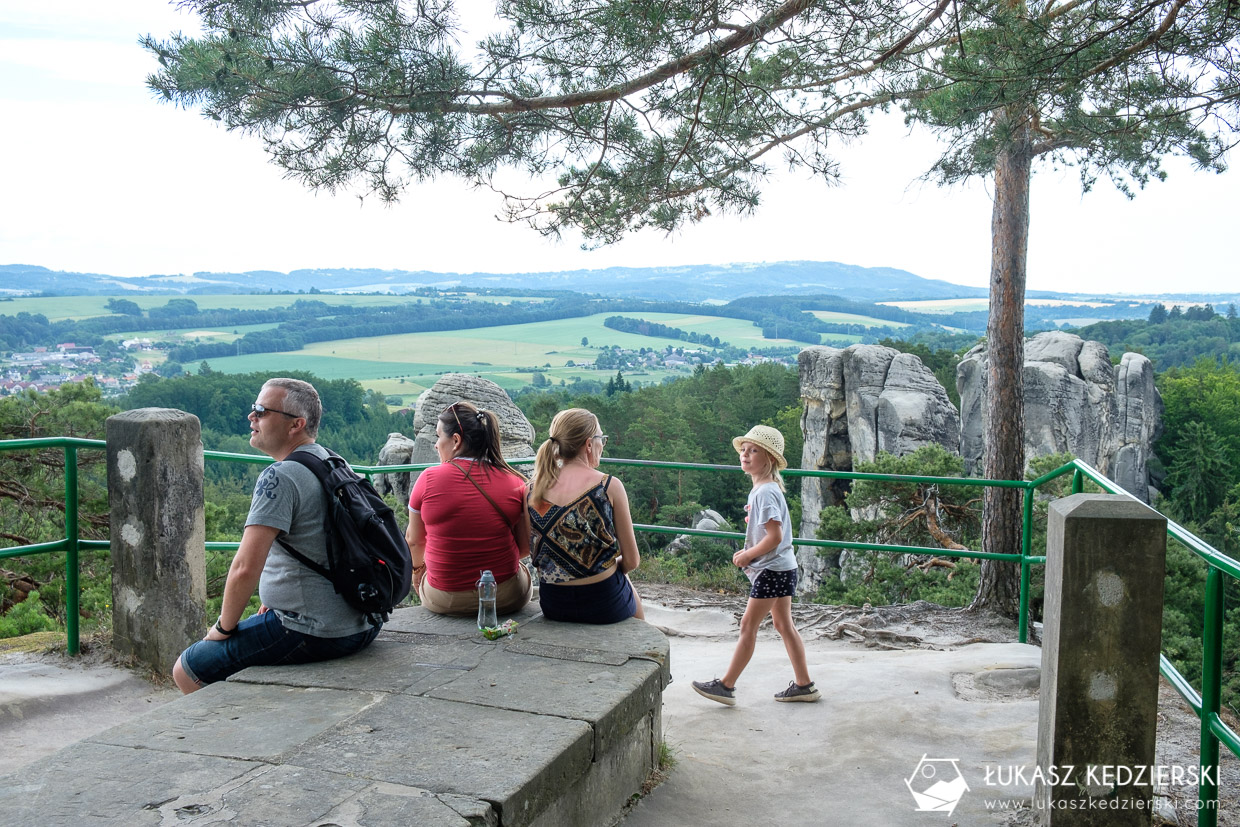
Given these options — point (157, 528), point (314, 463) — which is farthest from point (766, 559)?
point (157, 528)

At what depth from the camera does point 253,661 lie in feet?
10.3

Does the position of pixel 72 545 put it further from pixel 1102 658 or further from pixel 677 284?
pixel 677 284

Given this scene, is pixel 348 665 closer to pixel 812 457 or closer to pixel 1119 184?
pixel 1119 184

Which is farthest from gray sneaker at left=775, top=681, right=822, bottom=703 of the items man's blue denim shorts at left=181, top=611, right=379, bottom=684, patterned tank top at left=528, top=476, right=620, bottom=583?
man's blue denim shorts at left=181, top=611, right=379, bottom=684

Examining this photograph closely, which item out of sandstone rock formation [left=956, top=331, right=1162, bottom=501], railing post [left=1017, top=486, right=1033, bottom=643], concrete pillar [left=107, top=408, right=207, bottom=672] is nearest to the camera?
concrete pillar [left=107, top=408, right=207, bottom=672]

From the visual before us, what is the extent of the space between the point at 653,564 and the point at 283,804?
6930mm

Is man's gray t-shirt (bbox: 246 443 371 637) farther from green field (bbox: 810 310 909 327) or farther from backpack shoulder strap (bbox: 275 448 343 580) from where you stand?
green field (bbox: 810 310 909 327)

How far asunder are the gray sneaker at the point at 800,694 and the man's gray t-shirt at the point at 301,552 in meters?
2.18

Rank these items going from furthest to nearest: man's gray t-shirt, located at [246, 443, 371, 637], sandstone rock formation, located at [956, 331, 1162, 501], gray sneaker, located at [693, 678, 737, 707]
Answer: sandstone rock formation, located at [956, 331, 1162, 501], gray sneaker, located at [693, 678, 737, 707], man's gray t-shirt, located at [246, 443, 371, 637]

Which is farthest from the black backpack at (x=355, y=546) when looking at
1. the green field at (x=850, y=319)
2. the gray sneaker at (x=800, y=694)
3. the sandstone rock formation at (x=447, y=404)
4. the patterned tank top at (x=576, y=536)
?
Answer: the green field at (x=850, y=319)

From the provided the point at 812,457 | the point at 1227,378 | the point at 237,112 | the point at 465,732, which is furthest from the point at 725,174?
the point at 1227,378

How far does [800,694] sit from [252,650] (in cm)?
252

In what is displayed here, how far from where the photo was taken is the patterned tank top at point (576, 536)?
3.59 metres

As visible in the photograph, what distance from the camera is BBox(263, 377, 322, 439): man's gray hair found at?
317 centimetres
